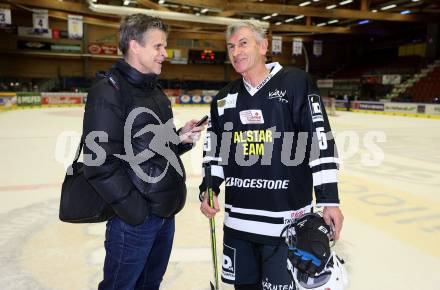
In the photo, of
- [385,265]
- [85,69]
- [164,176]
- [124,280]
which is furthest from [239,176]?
[85,69]

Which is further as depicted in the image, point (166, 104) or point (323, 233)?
point (166, 104)

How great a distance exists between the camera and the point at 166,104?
205 centimetres

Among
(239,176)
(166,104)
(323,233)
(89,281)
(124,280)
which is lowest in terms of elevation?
(89,281)

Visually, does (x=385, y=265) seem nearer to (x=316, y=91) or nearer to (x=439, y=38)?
(x=316, y=91)

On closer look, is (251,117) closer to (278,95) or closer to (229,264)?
(278,95)

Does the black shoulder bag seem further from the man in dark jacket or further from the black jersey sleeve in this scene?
the black jersey sleeve

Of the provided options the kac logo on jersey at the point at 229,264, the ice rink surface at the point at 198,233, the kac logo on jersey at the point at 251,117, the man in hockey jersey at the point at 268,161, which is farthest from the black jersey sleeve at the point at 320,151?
the ice rink surface at the point at 198,233

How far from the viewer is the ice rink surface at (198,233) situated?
2.98 m

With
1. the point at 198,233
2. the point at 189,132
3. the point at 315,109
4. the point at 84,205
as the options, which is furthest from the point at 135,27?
the point at 198,233

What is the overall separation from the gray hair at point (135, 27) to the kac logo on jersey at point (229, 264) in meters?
1.21

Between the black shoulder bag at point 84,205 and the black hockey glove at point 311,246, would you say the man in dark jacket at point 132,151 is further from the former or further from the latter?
the black hockey glove at point 311,246

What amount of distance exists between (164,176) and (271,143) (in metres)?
0.61

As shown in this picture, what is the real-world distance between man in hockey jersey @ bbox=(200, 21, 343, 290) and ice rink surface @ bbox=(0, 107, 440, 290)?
93 cm

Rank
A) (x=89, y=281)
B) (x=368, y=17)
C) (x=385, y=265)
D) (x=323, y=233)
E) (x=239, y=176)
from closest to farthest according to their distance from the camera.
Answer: (x=323, y=233)
(x=239, y=176)
(x=89, y=281)
(x=385, y=265)
(x=368, y=17)
